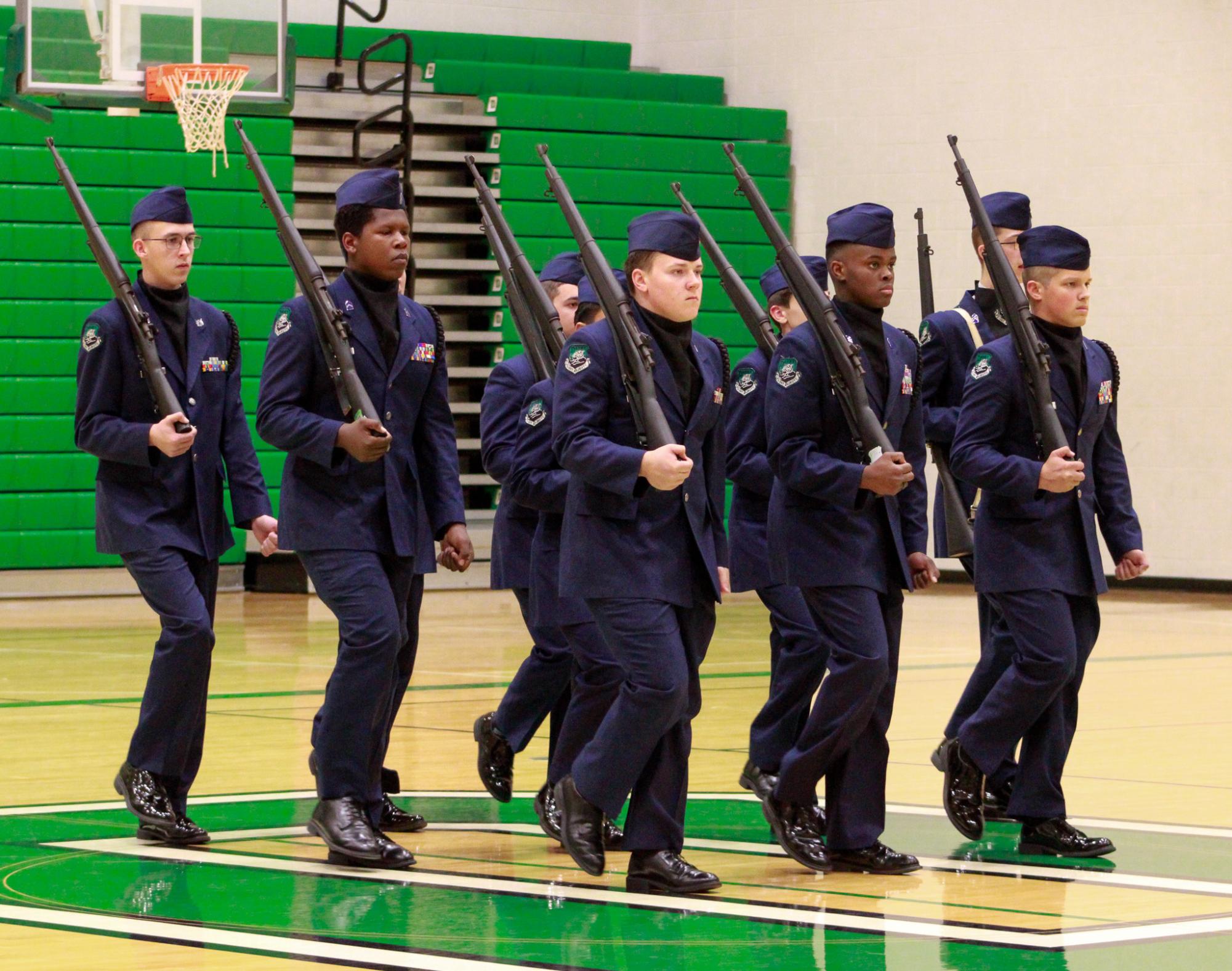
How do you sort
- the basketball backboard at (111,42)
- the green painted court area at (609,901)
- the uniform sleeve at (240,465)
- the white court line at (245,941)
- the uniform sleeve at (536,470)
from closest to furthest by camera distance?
the white court line at (245,941)
the green painted court area at (609,901)
the uniform sleeve at (536,470)
the uniform sleeve at (240,465)
the basketball backboard at (111,42)

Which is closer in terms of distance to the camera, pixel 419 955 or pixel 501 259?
pixel 419 955

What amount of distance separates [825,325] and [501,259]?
5.91 feet

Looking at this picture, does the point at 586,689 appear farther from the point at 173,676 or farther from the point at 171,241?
the point at 171,241

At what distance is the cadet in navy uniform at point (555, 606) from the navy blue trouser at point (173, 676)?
0.97 meters

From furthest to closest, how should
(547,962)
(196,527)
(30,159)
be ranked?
(30,159), (196,527), (547,962)

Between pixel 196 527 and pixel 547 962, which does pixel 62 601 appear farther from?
pixel 547 962

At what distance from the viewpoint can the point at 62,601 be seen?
14.5 meters

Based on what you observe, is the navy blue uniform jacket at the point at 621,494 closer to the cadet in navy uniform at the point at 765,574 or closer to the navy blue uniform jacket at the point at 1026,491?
the cadet in navy uniform at the point at 765,574

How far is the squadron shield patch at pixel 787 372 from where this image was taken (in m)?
5.56

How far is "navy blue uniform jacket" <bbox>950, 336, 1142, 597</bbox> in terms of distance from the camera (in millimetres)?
5836

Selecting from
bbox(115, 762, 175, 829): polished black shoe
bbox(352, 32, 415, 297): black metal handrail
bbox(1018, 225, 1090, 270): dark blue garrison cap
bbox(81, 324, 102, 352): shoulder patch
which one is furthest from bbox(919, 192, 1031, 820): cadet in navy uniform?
bbox(352, 32, 415, 297): black metal handrail

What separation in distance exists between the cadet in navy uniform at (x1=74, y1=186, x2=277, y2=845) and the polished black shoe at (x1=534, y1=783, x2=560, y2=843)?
932 millimetres

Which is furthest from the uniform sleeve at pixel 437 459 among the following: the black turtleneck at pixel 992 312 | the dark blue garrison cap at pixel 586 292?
the black turtleneck at pixel 992 312

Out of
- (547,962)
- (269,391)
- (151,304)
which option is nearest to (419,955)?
(547,962)
